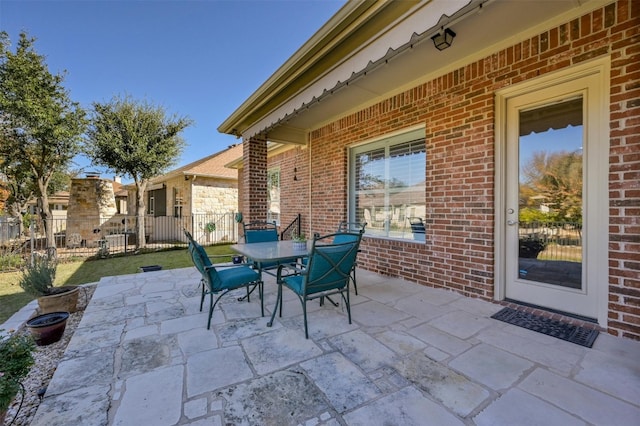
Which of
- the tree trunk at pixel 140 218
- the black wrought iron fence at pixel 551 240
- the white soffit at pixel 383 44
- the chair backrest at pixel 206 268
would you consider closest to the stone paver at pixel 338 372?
the chair backrest at pixel 206 268

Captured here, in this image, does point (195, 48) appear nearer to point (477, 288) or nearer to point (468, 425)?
point (477, 288)

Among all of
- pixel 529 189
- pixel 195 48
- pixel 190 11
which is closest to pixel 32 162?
pixel 195 48

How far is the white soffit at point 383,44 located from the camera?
2006 millimetres

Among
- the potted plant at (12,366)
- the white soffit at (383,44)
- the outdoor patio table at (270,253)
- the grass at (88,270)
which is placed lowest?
the grass at (88,270)

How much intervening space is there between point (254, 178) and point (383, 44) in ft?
12.3

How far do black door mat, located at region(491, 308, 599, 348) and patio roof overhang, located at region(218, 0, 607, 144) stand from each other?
9.23 ft

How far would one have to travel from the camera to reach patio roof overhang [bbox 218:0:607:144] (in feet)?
7.38

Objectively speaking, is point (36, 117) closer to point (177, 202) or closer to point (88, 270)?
point (88, 270)

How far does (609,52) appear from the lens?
2322 mm

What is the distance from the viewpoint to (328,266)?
2.57m

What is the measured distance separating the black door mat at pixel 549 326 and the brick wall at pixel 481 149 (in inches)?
9.5

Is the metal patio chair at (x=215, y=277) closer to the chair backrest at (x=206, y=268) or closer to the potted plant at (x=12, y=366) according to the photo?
the chair backrest at (x=206, y=268)

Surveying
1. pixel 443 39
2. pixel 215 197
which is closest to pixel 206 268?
pixel 443 39

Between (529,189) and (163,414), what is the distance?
3832 mm
